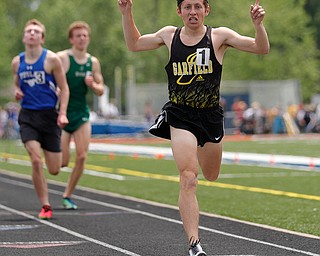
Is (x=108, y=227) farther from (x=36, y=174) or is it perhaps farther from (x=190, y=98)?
(x=190, y=98)

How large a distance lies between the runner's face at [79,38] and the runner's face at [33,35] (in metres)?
1.03

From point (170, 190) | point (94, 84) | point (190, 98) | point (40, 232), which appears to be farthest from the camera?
point (170, 190)

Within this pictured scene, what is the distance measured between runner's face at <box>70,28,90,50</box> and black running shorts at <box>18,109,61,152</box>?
129 cm

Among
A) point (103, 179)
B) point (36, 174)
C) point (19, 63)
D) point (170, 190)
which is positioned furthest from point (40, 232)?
point (103, 179)

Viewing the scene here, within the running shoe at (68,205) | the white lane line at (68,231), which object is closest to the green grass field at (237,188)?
the running shoe at (68,205)

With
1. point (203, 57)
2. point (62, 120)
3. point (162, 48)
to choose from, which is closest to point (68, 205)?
point (62, 120)

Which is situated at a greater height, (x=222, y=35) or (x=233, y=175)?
(x=222, y=35)

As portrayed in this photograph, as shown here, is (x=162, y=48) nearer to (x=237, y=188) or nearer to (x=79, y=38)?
(x=237, y=188)

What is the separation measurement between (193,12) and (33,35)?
444cm

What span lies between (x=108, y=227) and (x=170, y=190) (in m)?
5.69

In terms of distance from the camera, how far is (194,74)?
891 cm

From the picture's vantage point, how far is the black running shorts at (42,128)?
12867 mm

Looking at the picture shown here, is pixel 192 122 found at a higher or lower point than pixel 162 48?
lower

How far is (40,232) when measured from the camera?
11.1 meters
